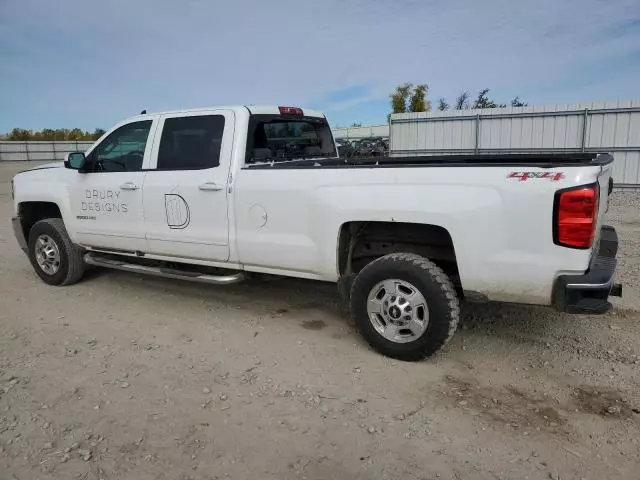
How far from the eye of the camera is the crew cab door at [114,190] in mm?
5191

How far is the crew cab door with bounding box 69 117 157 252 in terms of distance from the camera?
5191 millimetres

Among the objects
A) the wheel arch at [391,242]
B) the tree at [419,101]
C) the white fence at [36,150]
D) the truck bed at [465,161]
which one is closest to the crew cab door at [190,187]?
the truck bed at [465,161]

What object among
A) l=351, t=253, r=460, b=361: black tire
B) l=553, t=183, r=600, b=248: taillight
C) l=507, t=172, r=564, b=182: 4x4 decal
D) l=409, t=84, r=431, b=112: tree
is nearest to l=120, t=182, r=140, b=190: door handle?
l=351, t=253, r=460, b=361: black tire

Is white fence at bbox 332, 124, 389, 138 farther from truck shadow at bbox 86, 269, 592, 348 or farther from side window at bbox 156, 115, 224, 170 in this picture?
side window at bbox 156, 115, 224, 170

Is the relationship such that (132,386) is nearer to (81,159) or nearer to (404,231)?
(404,231)

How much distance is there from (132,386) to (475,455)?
2.29 metres

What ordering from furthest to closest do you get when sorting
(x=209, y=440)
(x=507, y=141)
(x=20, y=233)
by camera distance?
(x=507, y=141), (x=20, y=233), (x=209, y=440)

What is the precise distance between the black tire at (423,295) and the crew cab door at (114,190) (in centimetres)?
248

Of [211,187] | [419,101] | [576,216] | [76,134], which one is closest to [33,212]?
[211,187]

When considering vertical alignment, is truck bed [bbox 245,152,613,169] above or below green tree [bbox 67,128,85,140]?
below

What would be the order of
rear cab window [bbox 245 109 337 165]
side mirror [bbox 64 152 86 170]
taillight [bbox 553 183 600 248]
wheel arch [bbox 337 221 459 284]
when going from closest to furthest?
taillight [bbox 553 183 600 248]
wheel arch [bbox 337 221 459 284]
rear cab window [bbox 245 109 337 165]
side mirror [bbox 64 152 86 170]

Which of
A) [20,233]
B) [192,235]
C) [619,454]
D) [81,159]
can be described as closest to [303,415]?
[619,454]

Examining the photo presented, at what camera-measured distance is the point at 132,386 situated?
11.8ft

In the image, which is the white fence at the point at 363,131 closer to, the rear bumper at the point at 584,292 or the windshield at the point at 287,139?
the windshield at the point at 287,139
